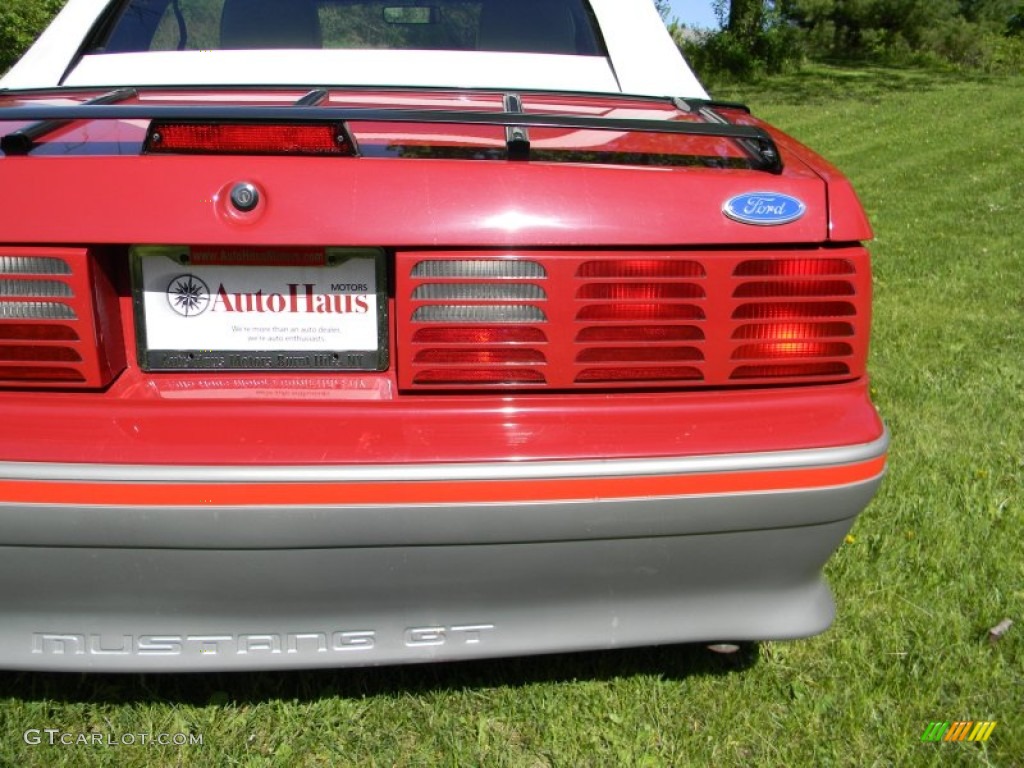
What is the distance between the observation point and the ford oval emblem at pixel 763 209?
1.78 metres

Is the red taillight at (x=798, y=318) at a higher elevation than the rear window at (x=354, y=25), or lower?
lower

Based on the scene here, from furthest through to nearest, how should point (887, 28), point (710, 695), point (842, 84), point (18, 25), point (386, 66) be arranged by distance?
point (887, 28) → point (842, 84) → point (18, 25) → point (386, 66) → point (710, 695)

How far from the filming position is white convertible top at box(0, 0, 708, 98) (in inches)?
107

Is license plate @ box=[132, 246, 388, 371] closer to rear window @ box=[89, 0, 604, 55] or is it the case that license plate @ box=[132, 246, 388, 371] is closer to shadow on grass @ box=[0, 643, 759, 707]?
shadow on grass @ box=[0, 643, 759, 707]

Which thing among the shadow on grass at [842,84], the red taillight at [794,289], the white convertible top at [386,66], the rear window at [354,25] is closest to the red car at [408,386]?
the red taillight at [794,289]

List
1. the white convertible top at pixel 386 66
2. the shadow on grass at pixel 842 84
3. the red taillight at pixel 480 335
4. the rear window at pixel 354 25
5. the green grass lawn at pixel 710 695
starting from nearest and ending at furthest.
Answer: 1. the red taillight at pixel 480 335
2. the green grass lawn at pixel 710 695
3. the white convertible top at pixel 386 66
4. the rear window at pixel 354 25
5. the shadow on grass at pixel 842 84

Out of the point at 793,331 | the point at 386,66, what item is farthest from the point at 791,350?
the point at 386,66

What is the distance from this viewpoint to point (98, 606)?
5.97ft

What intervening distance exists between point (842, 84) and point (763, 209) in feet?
64.4

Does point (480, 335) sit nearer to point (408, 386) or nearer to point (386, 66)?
point (408, 386)

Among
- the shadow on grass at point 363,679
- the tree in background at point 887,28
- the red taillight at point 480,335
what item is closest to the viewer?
the red taillight at point 480,335

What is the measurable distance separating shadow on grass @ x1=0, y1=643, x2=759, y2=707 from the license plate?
3.11ft

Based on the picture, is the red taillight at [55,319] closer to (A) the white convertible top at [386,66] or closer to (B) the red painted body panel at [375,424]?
(B) the red painted body panel at [375,424]

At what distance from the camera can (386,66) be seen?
280cm
